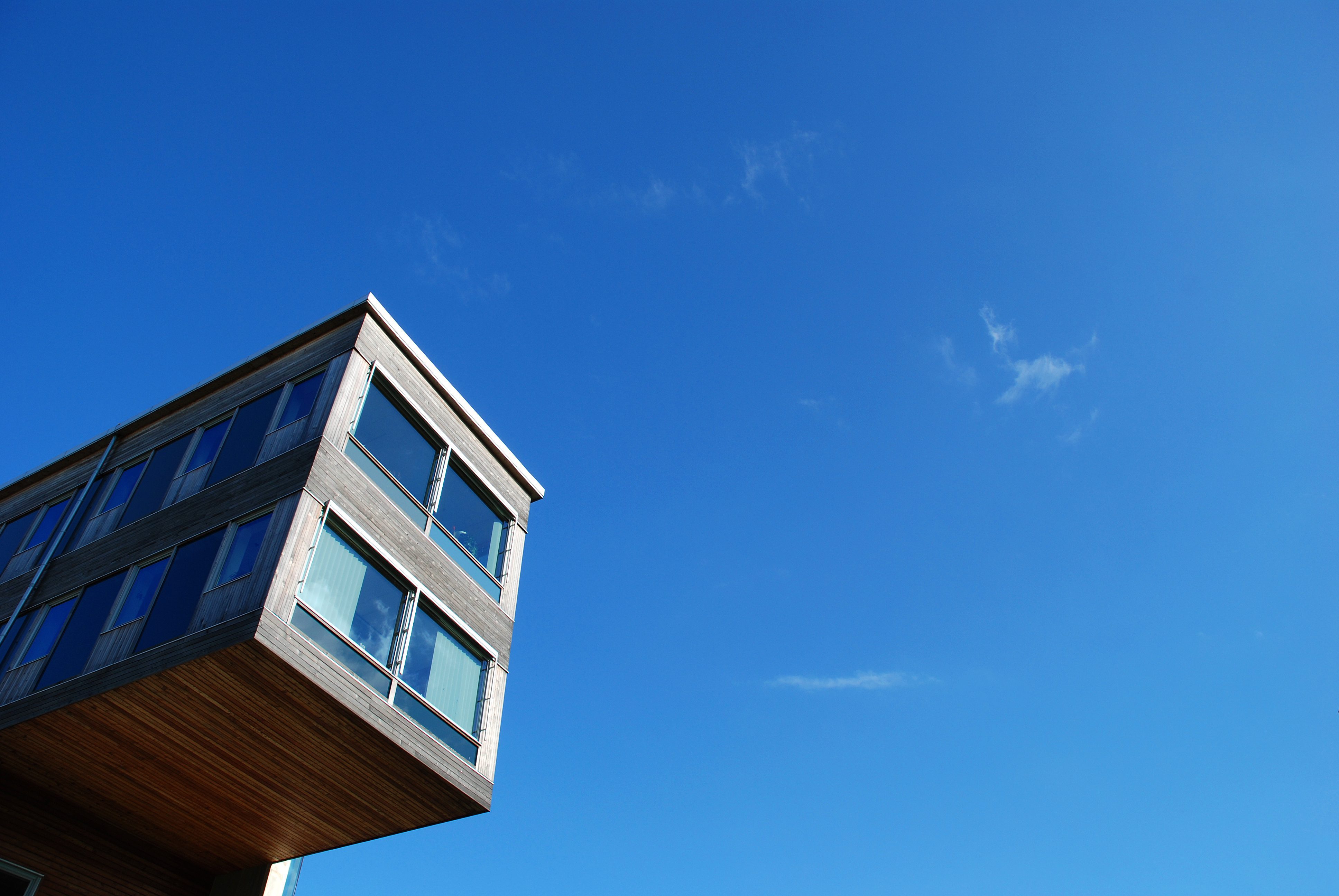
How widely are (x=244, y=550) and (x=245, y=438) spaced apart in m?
3.07

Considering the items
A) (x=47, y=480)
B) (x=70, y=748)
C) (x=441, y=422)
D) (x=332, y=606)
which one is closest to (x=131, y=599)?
(x=70, y=748)

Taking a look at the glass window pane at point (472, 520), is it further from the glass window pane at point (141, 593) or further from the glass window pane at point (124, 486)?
the glass window pane at point (124, 486)

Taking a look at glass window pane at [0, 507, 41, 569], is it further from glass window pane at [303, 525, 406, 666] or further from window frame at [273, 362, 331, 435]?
glass window pane at [303, 525, 406, 666]

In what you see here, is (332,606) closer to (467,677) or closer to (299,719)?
(299,719)

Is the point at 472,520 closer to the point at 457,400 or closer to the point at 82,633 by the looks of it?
the point at 457,400

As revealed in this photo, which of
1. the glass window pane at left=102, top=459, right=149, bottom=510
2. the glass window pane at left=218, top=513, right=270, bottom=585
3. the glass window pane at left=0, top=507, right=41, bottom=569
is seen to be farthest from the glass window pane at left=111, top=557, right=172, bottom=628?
the glass window pane at left=0, top=507, right=41, bottom=569

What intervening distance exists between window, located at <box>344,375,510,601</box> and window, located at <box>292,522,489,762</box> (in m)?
Answer: 1.35

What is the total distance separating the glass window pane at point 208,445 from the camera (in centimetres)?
1544

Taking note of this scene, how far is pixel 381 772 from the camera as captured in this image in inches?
520

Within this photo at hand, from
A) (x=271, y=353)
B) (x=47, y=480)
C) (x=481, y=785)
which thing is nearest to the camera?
(x=481, y=785)

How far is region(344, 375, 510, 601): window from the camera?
14797mm

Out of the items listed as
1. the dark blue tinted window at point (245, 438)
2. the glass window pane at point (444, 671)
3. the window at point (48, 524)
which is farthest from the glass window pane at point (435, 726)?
the window at point (48, 524)

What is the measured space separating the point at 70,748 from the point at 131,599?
88.8 inches

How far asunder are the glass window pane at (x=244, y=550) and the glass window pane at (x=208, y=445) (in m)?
2.92
